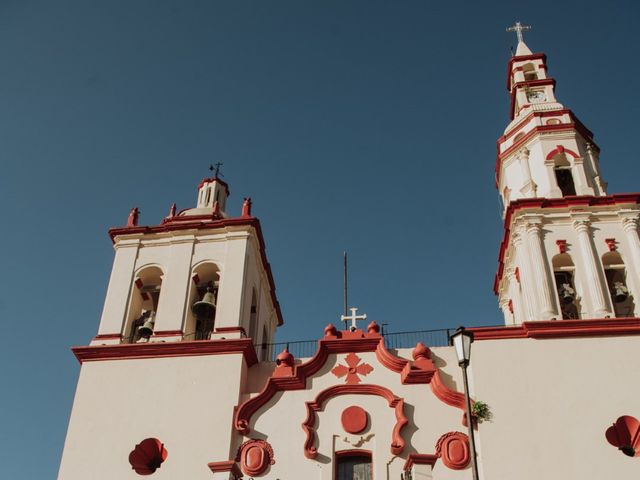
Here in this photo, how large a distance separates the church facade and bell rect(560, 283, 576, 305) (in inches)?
1.6

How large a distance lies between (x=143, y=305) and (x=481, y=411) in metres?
9.31

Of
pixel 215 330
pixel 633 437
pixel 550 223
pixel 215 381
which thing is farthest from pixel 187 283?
pixel 633 437

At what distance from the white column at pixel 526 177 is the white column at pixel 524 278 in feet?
6.14

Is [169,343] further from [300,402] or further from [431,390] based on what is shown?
[431,390]

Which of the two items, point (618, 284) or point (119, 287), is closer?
point (618, 284)

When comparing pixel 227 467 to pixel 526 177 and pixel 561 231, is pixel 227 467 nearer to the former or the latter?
pixel 561 231

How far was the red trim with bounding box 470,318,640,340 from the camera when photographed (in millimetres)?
17406

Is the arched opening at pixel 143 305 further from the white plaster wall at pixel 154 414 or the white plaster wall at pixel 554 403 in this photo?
the white plaster wall at pixel 554 403

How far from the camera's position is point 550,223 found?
2009cm

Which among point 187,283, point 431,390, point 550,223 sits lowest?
point 431,390

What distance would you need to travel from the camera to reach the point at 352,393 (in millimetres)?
17516

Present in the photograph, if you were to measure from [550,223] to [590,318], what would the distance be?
3017 millimetres

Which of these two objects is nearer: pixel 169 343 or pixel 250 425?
pixel 250 425

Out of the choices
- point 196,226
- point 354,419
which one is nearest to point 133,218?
point 196,226
